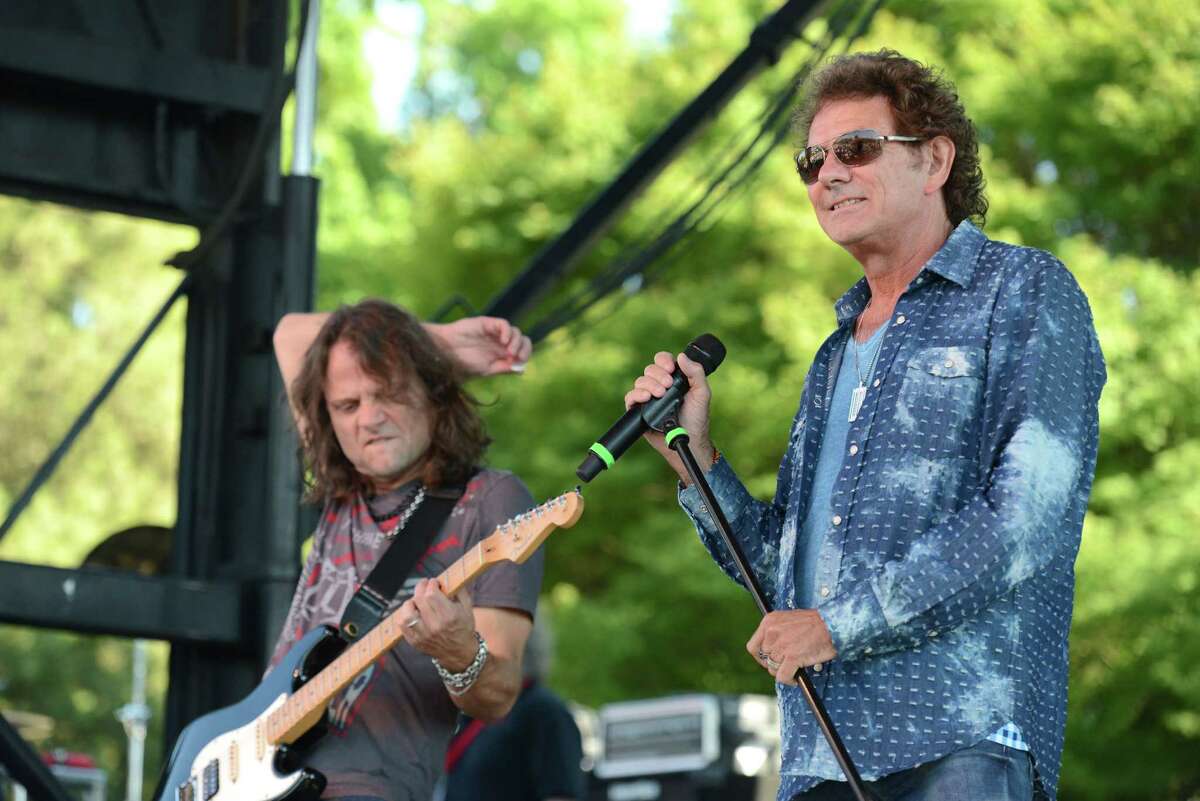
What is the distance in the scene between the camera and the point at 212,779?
3.96 m

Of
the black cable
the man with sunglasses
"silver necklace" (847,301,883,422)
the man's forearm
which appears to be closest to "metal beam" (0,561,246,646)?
the black cable

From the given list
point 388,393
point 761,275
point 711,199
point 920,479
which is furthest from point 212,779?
point 761,275

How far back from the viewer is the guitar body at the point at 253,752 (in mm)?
3756

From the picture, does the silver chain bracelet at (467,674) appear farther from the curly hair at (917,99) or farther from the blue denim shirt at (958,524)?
the curly hair at (917,99)

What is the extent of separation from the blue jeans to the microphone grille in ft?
2.37

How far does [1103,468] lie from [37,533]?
45.5ft

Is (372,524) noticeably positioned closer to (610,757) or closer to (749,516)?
(749,516)

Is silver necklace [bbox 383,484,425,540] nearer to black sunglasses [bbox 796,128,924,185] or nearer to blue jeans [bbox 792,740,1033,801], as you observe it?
black sunglasses [bbox 796,128,924,185]

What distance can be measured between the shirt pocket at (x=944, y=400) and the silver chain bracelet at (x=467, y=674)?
3.87 feet

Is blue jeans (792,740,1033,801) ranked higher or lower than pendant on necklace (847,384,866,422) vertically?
lower

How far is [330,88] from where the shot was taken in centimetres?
2283

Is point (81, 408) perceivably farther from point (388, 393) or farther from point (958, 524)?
point (958, 524)

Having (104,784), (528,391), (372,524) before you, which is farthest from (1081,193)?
(372,524)

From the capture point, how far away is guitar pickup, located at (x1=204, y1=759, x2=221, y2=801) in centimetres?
394
